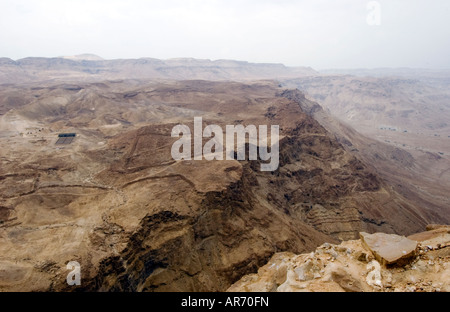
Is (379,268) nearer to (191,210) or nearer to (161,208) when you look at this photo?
(191,210)

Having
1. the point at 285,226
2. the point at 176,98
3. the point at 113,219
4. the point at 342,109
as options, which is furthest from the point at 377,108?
the point at 113,219

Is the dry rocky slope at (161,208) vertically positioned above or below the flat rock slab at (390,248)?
below

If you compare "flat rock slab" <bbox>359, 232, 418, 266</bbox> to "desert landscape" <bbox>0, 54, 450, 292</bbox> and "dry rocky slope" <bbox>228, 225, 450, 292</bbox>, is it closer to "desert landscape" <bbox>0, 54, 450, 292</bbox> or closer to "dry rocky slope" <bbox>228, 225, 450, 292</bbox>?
"dry rocky slope" <bbox>228, 225, 450, 292</bbox>

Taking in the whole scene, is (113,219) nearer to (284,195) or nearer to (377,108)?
(284,195)

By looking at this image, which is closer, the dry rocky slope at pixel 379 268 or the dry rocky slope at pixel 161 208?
the dry rocky slope at pixel 379 268

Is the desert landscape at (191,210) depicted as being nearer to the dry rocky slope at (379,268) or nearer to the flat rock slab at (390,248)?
the dry rocky slope at (379,268)

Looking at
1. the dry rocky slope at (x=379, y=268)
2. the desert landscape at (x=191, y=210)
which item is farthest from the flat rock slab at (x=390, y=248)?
the desert landscape at (x=191, y=210)
